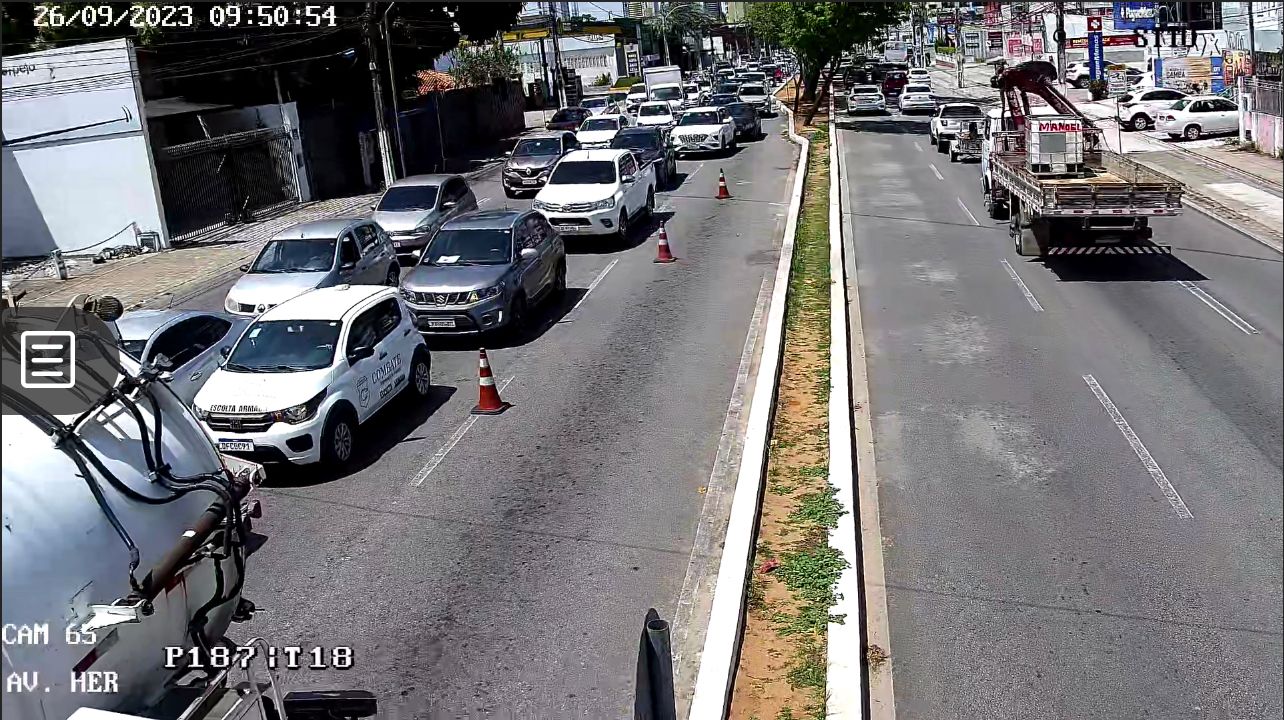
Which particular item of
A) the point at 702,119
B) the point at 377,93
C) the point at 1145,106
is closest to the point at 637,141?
the point at 377,93

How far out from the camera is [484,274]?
17.6 m

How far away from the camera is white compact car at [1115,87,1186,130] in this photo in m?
44.0

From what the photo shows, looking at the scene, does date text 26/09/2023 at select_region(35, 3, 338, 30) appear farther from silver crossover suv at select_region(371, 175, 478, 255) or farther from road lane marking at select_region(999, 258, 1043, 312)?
road lane marking at select_region(999, 258, 1043, 312)

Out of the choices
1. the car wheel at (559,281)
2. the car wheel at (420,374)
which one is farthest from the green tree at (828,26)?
the car wheel at (420,374)

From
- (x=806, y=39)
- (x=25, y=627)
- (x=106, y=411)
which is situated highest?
(x=806, y=39)

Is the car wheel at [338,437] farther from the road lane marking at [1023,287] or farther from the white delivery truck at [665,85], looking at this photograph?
the white delivery truck at [665,85]

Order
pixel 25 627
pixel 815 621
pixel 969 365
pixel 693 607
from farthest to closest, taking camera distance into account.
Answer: pixel 969 365
pixel 693 607
pixel 815 621
pixel 25 627

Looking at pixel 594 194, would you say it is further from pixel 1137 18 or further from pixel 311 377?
pixel 1137 18

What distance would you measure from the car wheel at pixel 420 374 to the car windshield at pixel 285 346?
162cm

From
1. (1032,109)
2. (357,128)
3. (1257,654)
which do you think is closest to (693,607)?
(1257,654)

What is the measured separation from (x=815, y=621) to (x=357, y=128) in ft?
122

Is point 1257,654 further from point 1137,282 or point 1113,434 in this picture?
point 1137,282

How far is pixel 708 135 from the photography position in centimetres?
4188

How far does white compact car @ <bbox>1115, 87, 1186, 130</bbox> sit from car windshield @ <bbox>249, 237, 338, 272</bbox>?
108 feet
